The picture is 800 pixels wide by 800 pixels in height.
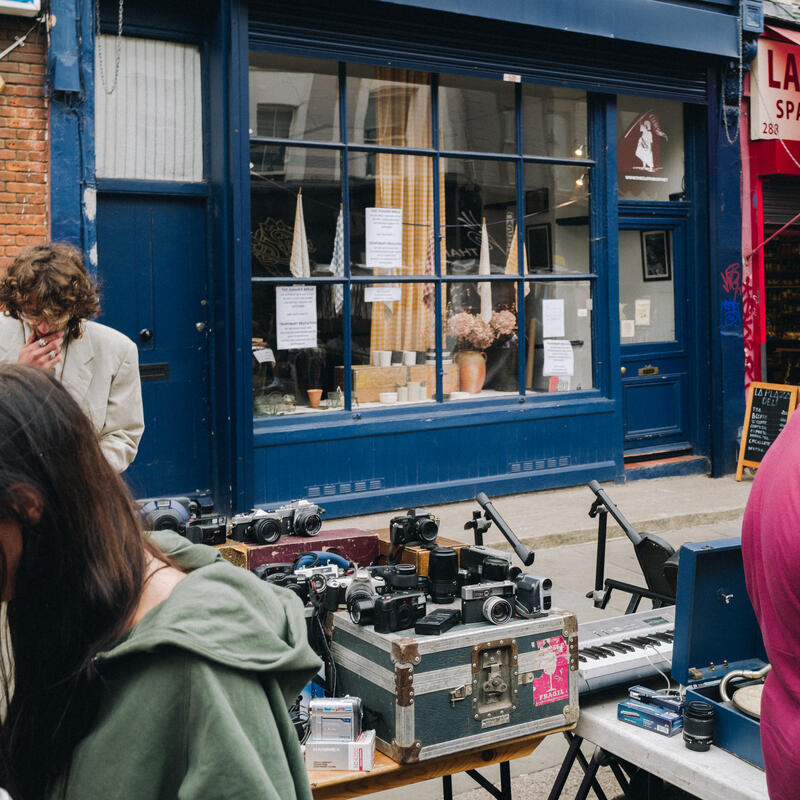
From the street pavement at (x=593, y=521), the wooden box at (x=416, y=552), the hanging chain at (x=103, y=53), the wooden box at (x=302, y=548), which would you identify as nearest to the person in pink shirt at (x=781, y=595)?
the wooden box at (x=416, y=552)

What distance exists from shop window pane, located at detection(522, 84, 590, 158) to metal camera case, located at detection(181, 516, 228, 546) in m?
6.33

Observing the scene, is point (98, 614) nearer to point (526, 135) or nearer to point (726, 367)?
point (526, 135)

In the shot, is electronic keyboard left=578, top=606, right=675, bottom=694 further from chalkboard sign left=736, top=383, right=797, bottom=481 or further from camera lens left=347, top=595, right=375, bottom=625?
chalkboard sign left=736, top=383, right=797, bottom=481

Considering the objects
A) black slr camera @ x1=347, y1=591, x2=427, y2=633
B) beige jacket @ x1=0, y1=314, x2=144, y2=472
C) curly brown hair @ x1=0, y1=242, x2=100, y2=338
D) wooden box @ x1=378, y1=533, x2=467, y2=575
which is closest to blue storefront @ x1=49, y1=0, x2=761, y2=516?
beige jacket @ x1=0, y1=314, x2=144, y2=472

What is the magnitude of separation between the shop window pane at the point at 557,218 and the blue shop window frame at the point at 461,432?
0.30 ft

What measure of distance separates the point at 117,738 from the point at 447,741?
5.23 ft

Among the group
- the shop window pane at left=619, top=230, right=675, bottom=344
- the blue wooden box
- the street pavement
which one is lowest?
the street pavement

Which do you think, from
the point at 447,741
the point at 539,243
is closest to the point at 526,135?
the point at 539,243

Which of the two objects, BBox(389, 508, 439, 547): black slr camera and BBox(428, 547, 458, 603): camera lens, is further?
BBox(389, 508, 439, 547): black slr camera

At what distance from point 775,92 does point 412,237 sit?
4.64 meters

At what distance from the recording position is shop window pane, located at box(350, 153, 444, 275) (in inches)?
324

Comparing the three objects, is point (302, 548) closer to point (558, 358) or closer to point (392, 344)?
point (392, 344)

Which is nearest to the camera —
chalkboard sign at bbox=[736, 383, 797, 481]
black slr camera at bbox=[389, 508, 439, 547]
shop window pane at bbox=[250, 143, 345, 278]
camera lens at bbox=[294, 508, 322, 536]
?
black slr camera at bbox=[389, 508, 439, 547]

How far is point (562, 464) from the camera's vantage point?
9.16 metres
